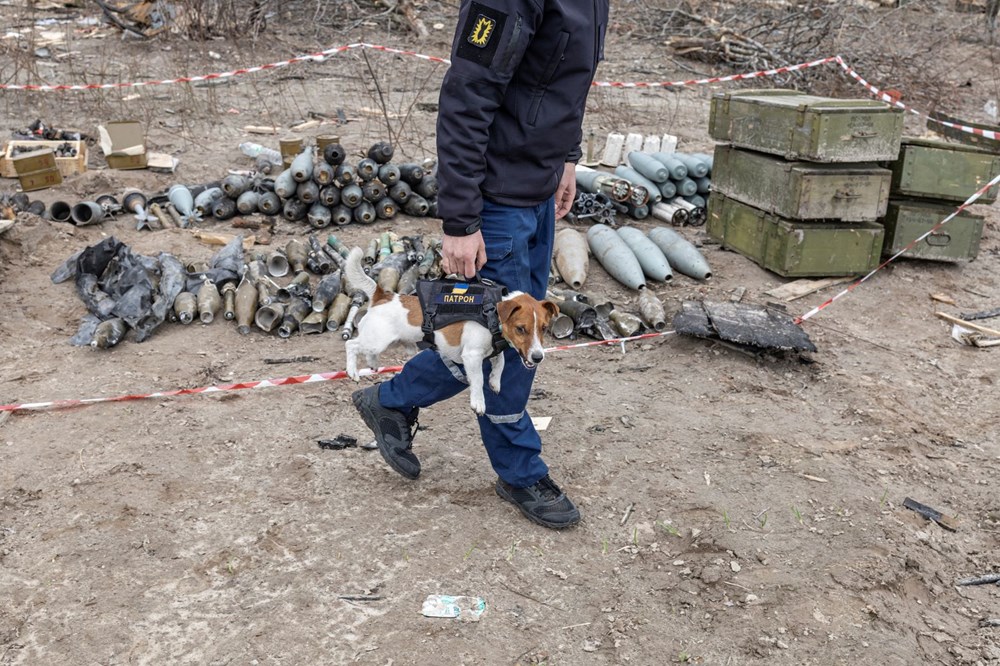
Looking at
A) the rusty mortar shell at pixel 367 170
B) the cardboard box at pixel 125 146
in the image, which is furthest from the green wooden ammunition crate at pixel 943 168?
the cardboard box at pixel 125 146

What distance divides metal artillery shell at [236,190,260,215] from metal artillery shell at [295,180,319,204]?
1.48 ft

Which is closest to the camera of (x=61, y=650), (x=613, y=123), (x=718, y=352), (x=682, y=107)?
(x=61, y=650)

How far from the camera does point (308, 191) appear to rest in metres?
7.26

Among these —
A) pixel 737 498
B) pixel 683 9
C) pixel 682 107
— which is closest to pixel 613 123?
pixel 682 107

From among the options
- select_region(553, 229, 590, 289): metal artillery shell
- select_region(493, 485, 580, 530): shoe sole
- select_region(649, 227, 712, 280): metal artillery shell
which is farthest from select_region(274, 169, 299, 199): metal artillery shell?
select_region(493, 485, 580, 530): shoe sole

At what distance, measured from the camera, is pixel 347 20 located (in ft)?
51.0

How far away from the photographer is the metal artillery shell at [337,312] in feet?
18.7

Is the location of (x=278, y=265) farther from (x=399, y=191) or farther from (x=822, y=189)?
(x=822, y=189)

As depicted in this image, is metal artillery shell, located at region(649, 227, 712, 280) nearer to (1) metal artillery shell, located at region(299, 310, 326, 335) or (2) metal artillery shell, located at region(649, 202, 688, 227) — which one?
(2) metal artillery shell, located at region(649, 202, 688, 227)

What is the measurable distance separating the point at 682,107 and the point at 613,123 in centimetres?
206

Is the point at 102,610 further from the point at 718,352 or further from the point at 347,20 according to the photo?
the point at 347,20

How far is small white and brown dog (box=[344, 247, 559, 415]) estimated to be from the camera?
9.88ft

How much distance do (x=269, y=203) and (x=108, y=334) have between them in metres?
2.46

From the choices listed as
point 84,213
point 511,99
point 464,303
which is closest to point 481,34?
point 511,99
